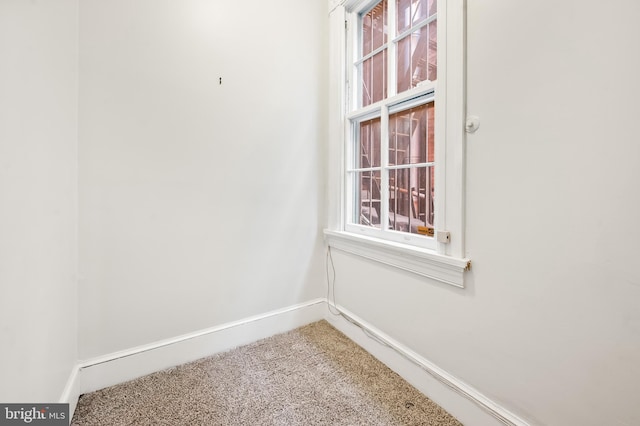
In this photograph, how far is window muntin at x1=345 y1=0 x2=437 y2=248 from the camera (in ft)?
4.72

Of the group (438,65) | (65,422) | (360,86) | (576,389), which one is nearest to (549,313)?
(576,389)

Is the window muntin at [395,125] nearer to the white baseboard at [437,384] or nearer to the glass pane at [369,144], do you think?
the glass pane at [369,144]

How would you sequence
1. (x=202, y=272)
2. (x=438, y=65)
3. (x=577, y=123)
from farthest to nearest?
(x=202, y=272), (x=438, y=65), (x=577, y=123)

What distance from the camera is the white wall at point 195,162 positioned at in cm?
135

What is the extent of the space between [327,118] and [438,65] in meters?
0.99

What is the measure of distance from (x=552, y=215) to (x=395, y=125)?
98 cm

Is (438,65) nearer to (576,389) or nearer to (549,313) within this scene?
(549,313)

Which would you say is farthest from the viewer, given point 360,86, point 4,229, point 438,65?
point 360,86

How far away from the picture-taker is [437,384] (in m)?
1.30

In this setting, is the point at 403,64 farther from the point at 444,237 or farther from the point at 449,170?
the point at 444,237

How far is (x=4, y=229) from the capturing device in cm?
75

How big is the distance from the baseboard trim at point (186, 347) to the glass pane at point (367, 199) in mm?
814

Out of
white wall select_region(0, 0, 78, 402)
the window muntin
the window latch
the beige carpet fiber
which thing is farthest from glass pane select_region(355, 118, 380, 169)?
white wall select_region(0, 0, 78, 402)

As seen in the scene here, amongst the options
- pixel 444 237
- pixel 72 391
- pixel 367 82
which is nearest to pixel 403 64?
pixel 367 82
